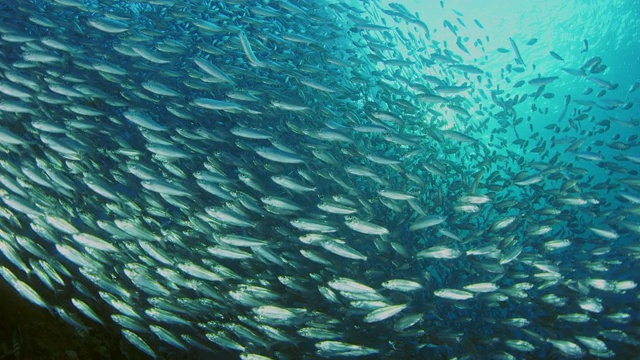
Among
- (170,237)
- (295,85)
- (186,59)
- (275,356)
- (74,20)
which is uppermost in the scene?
(295,85)

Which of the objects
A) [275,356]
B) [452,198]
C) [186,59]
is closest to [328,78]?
[186,59]

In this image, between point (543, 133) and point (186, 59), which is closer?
point (186, 59)

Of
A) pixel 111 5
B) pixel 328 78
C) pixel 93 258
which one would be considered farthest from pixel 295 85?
pixel 93 258

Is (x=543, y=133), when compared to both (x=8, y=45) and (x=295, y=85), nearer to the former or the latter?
(x=295, y=85)

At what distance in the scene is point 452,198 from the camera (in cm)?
978

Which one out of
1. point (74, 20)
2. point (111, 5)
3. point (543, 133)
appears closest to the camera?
point (74, 20)

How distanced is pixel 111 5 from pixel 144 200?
6.35m

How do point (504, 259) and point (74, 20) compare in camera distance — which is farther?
point (74, 20)

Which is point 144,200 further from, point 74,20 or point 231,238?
point 74,20

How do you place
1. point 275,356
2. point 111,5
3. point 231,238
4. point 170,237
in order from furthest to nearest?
1. point 111,5
2. point 275,356
3. point 170,237
4. point 231,238

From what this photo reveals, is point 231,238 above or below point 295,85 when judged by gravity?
below

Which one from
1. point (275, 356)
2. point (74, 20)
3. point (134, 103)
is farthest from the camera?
point (74, 20)

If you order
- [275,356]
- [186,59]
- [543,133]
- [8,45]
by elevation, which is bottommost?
[275,356]

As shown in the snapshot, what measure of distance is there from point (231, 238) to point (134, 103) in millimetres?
4810
